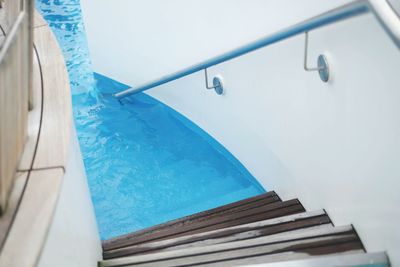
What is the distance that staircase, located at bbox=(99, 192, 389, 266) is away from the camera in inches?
68.3

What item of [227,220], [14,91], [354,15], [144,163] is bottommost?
[227,220]

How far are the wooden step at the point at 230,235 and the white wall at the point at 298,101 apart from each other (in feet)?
0.40

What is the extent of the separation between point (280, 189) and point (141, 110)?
6.66 ft

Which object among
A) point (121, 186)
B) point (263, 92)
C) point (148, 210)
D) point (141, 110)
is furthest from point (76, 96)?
point (263, 92)

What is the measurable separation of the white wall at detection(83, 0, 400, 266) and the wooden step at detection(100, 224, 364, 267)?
90mm

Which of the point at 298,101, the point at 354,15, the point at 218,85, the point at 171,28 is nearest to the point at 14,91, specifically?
the point at 354,15

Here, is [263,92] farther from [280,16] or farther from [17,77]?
[17,77]

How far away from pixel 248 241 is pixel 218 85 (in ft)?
4.90

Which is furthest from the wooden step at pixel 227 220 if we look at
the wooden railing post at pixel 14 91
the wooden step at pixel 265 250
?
the wooden railing post at pixel 14 91

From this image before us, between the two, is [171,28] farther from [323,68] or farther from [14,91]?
[14,91]

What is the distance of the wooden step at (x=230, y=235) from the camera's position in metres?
2.07

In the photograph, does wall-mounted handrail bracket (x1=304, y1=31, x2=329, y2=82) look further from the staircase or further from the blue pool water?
the blue pool water

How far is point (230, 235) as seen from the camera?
2.09 metres

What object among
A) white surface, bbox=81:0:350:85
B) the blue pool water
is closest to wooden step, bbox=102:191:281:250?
the blue pool water
